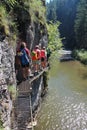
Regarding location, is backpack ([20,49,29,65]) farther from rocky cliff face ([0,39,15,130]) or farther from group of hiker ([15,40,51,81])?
rocky cliff face ([0,39,15,130])

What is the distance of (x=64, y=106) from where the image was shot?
28.6 metres

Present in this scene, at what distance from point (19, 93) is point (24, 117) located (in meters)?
2.35

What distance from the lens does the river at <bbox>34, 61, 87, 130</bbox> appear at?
2372cm

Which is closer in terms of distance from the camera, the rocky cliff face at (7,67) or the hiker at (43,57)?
the rocky cliff face at (7,67)

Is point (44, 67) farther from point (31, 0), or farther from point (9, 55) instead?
point (9, 55)

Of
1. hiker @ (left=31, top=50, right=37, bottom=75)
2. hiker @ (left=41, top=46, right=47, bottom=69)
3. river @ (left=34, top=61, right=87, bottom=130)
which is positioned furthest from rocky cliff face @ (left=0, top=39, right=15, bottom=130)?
river @ (left=34, top=61, right=87, bottom=130)

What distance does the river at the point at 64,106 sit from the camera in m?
23.7

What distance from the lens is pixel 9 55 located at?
1498cm

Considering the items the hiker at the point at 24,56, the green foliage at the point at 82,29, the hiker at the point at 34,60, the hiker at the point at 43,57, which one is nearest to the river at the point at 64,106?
the hiker at the point at 43,57

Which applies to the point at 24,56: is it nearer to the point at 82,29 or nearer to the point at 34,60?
the point at 34,60

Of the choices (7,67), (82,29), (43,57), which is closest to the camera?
(7,67)

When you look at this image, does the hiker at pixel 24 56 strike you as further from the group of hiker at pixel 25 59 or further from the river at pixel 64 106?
the river at pixel 64 106

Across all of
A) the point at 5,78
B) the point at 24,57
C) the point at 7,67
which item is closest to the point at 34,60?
the point at 24,57

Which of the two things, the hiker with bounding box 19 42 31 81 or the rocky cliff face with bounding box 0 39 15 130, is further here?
the hiker with bounding box 19 42 31 81
